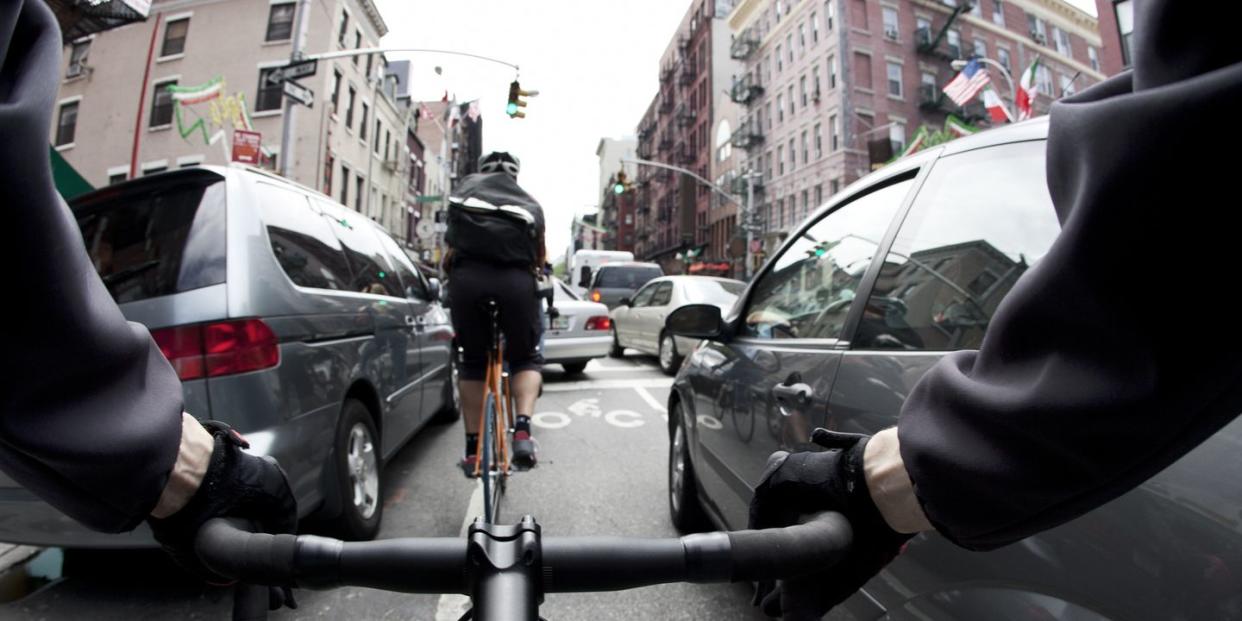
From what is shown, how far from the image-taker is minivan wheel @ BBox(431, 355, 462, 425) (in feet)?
18.1

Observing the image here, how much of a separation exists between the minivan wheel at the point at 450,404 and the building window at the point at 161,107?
24877 mm

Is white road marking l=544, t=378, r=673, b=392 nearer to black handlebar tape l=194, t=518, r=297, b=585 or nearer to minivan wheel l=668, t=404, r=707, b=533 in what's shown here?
minivan wheel l=668, t=404, r=707, b=533

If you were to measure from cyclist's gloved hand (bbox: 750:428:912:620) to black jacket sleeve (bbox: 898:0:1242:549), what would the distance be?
85 mm

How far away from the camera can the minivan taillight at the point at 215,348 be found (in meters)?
2.24

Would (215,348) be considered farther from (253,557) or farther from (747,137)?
(747,137)

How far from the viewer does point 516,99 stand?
15.4 meters

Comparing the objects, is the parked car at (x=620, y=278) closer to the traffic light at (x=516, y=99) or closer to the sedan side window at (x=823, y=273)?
the traffic light at (x=516, y=99)

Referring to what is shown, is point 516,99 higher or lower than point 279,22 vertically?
lower

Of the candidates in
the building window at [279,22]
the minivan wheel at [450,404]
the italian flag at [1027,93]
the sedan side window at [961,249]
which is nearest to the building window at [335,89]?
the building window at [279,22]

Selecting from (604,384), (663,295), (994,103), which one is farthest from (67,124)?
(994,103)

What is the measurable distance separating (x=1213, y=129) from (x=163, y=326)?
2862 millimetres

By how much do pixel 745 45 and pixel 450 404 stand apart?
43.0 metres

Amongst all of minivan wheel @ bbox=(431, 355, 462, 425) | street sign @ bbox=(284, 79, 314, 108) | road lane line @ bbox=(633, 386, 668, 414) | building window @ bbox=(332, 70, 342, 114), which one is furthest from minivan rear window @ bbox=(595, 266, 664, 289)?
building window @ bbox=(332, 70, 342, 114)

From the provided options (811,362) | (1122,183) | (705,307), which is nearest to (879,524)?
(1122,183)
